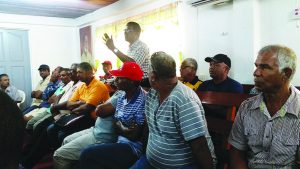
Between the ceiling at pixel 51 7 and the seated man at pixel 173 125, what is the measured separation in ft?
12.7

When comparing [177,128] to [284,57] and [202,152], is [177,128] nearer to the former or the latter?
[202,152]

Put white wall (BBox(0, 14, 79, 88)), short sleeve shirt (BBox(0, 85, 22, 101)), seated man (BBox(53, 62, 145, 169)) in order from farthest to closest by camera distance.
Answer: white wall (BBox(0, 14, 79, 88)), short sleeve shirt (BBox(0, 85, 22, 101)), seated man (BBox(53, 62, 145, 169))

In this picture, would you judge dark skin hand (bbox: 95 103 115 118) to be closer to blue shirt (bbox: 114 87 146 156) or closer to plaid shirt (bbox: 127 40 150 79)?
blue shirt (bbox: 114 87 146 156)

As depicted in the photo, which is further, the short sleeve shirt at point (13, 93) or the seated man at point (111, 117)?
the short sleeve shirt at point (13, 93)

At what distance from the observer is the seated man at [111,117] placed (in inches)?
84.5

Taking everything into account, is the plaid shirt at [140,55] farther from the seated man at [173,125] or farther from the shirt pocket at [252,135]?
the shirt pocket at [252,135]

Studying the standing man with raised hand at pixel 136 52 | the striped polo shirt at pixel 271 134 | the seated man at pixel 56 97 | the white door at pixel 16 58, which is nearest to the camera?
the striped polo shirt at pixel 271 134

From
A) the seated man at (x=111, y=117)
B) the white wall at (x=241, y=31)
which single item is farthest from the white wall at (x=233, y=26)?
the seated man at (x=111, y=117)

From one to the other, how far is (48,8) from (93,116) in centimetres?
351

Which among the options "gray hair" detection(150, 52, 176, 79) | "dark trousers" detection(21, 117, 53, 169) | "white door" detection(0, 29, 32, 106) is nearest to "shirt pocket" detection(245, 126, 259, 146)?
"gray hair" detection(150, 52, 176, 79)

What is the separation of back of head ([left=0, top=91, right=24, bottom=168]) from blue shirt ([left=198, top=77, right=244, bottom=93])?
245 centimetres

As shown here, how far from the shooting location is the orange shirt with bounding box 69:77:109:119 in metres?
3.01

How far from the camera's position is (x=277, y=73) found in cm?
137

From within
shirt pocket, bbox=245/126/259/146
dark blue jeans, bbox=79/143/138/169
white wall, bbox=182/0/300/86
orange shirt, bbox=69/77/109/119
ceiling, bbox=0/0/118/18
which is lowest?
dark blue jeans, bbox=79/143/138/169
